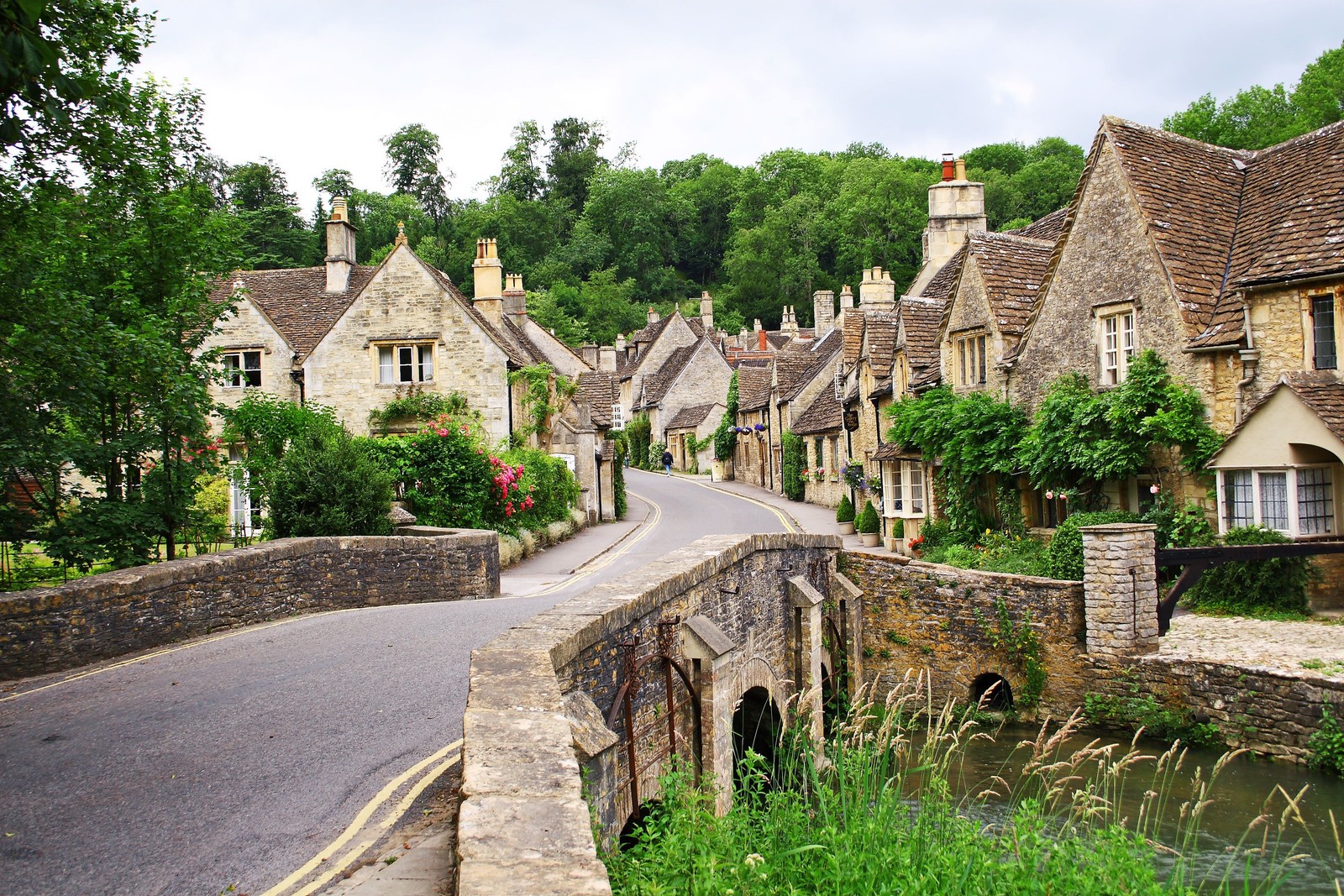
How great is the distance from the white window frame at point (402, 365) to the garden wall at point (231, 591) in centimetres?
1204

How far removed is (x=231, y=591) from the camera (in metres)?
15.5

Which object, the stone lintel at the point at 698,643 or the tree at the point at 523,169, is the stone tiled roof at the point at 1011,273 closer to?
the stone lintel at the point at 698,643

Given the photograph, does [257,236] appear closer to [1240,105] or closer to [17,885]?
[1240,105]

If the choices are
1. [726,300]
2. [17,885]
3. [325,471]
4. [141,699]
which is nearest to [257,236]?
[726,300]

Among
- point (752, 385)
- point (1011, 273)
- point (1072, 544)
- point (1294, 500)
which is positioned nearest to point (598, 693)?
point (1072, 544)

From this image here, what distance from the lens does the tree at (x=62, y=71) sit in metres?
6.52

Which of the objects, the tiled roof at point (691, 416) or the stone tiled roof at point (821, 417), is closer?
the stone tiled roof at point (821, 417)

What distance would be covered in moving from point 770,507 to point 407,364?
16210 millimetres

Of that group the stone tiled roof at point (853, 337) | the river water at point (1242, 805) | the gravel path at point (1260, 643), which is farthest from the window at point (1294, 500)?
the stone tiled roof at point (853, 337)

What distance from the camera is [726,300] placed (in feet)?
333

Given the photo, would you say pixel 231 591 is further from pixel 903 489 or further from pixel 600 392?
pixel 600 392

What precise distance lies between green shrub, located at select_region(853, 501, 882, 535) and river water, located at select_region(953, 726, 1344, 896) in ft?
49.9

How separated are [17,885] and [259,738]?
2.91m

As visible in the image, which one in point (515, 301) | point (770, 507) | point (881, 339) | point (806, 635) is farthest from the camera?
point (515, 301)
